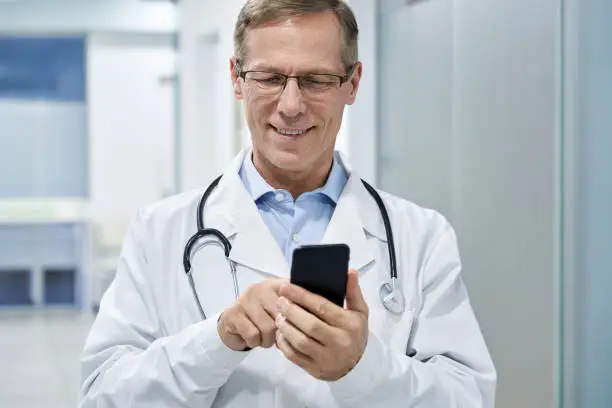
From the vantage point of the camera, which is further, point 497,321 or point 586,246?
point 497,321

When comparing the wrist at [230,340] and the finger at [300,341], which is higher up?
the finger at [300,341]

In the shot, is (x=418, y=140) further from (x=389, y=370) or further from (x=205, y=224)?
(x=389, y=370)

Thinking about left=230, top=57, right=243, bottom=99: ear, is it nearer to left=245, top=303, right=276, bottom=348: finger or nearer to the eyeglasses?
the eyeglasses

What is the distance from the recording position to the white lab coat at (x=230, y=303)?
1.13m

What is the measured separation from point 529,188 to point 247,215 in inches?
39.4

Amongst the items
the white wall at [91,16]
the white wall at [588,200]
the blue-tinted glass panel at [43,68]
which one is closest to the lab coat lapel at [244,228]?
the white wall at [588,200]

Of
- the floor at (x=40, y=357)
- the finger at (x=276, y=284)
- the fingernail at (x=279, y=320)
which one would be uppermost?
the finger at (x=276, y=284)

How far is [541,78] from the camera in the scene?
6.53ft

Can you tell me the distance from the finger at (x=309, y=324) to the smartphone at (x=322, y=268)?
0.03 metres

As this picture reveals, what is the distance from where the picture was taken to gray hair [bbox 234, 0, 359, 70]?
1198 mm

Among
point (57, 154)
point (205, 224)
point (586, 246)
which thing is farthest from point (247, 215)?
point (57, 154)

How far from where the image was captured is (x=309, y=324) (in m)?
0.96

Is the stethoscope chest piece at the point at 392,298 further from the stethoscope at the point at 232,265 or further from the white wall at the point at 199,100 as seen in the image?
the white wall at the point at 199,100

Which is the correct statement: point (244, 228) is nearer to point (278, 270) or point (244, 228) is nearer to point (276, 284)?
point (278, 270)
